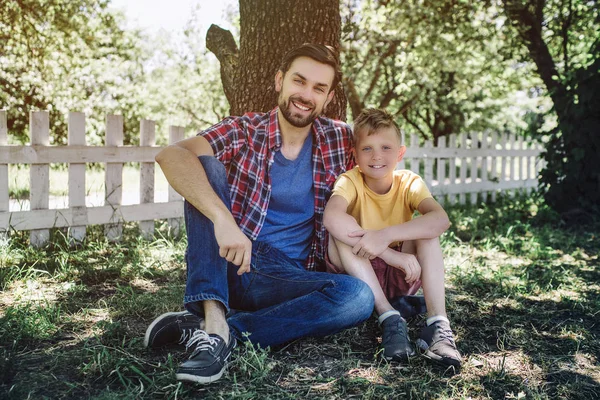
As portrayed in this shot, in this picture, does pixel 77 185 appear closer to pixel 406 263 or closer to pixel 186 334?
pixel 186 334

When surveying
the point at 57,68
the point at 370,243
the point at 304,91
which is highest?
the point at 57,68

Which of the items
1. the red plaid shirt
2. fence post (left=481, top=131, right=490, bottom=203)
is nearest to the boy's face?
the red plaid shirt

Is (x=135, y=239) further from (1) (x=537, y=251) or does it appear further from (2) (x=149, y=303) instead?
(1) (x=537, y=251)

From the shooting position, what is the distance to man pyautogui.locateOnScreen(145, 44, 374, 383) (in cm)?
246

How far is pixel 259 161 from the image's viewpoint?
293cm

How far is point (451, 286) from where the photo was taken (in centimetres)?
395

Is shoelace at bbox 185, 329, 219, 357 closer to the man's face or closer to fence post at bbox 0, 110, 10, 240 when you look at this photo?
the man's face

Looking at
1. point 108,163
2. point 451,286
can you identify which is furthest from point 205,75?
point 451,286

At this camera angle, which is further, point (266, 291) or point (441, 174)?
point (441, 174)

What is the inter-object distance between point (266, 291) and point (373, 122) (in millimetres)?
1110

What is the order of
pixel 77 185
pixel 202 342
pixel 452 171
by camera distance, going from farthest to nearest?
pixel 452 171 < pixel 77 185 < pixel 202 342

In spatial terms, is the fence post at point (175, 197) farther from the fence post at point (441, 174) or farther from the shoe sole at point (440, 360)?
the fence post at point (441, 174)

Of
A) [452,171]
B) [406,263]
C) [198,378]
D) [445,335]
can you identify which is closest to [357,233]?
[406,263]

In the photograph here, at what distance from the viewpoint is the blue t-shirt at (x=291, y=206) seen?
116 inches
